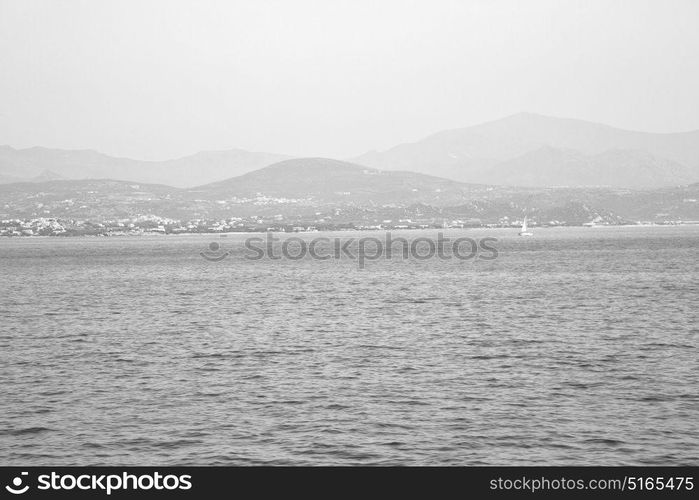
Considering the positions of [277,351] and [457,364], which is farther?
[277,351]

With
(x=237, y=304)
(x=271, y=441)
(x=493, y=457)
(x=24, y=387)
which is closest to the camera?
(x=493, y=457)

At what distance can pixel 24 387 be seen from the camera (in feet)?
131

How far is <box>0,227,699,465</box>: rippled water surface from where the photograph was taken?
1156 inches

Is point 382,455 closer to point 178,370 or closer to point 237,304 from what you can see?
point 178,370

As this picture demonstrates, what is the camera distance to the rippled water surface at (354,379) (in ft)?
96.4

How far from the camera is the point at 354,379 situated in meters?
41.0
